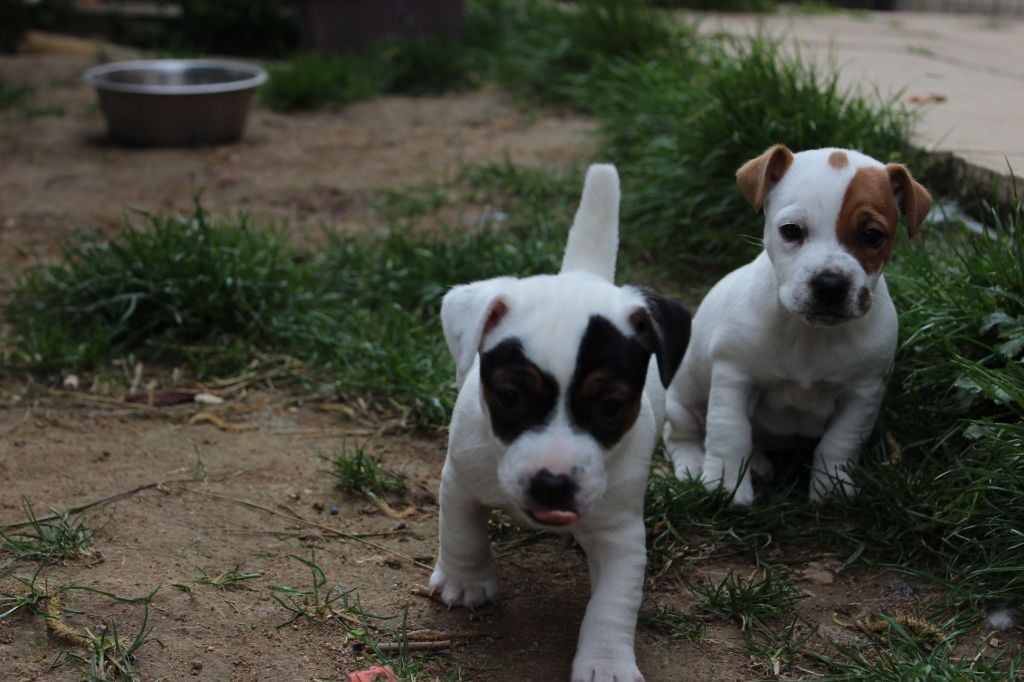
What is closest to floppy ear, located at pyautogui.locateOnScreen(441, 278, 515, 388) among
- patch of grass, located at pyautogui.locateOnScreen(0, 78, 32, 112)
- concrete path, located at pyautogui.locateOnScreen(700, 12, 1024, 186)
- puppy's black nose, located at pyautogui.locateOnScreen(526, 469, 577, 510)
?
puppy's black nose, located at pyautogui.locateOnScreen(526, 469, 577, 510)

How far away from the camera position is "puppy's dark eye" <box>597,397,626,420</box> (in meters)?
2.79

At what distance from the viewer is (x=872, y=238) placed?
3.46m

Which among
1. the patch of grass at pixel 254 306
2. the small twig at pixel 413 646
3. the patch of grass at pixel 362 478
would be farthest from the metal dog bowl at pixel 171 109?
the small twig at pixel 413 646

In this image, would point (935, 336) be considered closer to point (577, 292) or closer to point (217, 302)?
point (577, 292)

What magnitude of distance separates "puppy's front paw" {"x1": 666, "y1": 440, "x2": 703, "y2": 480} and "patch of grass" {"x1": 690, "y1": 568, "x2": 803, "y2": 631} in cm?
62

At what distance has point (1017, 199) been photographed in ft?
13.7

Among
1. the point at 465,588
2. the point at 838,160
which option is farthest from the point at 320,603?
the point at 838,160

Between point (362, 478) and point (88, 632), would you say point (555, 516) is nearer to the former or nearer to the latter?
point (88, 632)

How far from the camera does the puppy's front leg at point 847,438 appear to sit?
146 inches

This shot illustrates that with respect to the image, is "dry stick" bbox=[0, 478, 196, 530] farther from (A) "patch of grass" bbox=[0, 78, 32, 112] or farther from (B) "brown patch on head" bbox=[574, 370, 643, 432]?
(A) "patch of grass" bbox=[0, 78, 32, 112]

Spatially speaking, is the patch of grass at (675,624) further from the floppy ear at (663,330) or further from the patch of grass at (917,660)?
the floppy ear at (663,330)

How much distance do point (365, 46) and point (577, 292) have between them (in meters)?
8.27

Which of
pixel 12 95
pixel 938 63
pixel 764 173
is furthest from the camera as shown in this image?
pixel 12 95

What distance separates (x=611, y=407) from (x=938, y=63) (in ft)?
19.6
